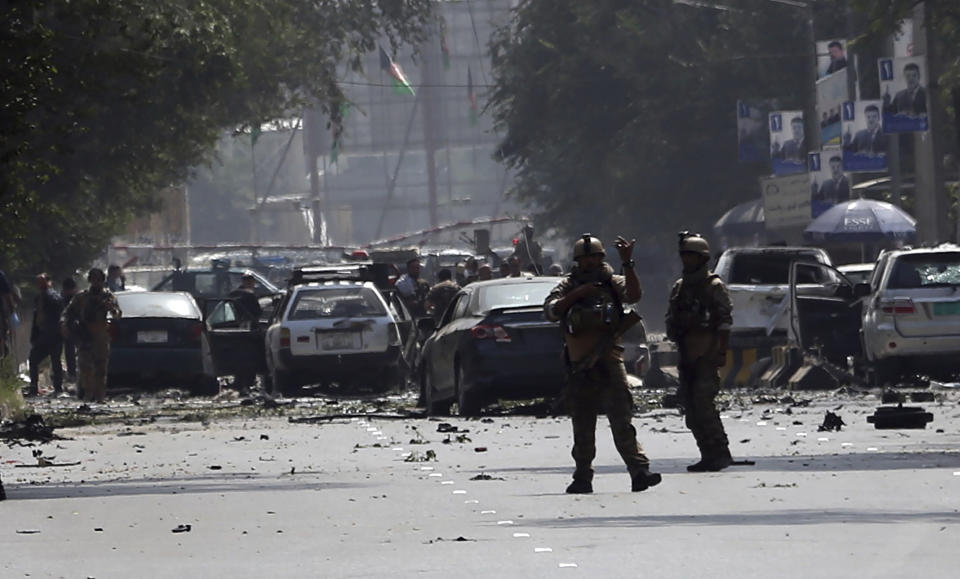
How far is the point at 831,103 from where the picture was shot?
1940 inches

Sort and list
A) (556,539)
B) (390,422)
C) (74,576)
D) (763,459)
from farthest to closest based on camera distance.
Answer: (390,422)
(763,459)
(556,539)
(74,576)

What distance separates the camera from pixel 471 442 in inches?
781

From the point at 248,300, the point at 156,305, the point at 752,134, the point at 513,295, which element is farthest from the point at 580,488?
the point at 752,134

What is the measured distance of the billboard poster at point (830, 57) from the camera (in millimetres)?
48250

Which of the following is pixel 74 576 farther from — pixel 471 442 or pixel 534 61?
pixel 534 61

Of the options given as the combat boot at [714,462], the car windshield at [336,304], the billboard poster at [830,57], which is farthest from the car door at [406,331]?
the billboard poster at [830,57]

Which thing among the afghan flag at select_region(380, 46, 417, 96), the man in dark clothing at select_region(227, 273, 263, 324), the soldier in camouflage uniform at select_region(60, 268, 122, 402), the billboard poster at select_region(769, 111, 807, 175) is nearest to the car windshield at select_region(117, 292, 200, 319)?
the soldier in camouflage uniform at select_region(60, 268, 122, 402)

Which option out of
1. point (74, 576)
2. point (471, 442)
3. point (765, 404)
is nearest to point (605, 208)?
point (765, 404)

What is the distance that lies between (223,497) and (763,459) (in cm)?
424

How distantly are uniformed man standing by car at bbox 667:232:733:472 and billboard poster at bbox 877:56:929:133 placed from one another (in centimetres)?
2646

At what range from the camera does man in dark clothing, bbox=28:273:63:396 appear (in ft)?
113

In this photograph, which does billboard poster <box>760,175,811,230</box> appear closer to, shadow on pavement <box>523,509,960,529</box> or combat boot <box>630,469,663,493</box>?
combat boot <box>630,469,663,493</box>

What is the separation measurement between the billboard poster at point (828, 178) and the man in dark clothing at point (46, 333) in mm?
18701

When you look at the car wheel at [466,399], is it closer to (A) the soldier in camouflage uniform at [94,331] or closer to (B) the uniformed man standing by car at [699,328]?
(B) the uniformed man standing by car at [699,328]
